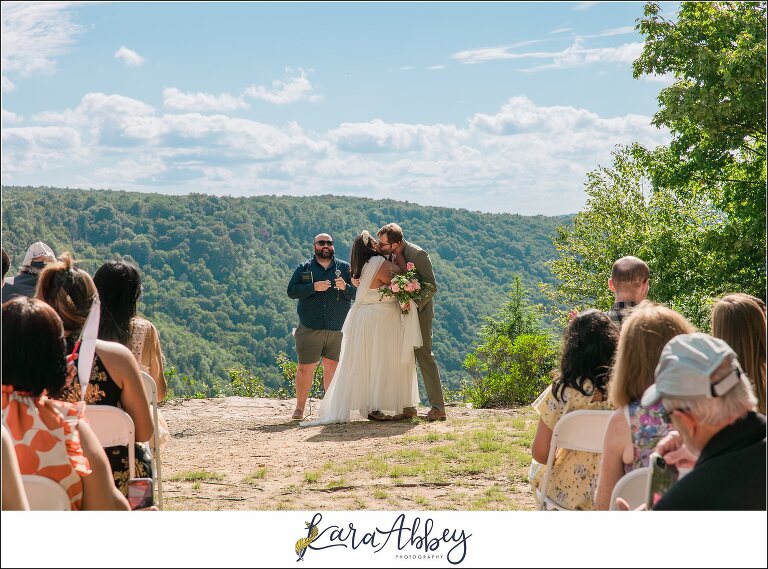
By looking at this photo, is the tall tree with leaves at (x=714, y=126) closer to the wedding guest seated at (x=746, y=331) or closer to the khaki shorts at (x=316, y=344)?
the khaki shorts at (x=316, y=344)

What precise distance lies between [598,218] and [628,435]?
30.8 m

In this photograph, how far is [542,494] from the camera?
11.5 feet

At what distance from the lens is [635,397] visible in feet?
9.37

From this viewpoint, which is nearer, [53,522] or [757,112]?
[53,522]

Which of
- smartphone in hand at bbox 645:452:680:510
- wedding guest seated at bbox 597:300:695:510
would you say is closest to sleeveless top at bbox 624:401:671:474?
wedding guest seated at bbox 597:300:695:510

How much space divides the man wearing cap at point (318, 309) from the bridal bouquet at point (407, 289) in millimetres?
654

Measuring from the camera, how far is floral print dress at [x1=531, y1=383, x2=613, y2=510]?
338 centimetres

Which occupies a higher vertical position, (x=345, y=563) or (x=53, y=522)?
(x=53, y=522)

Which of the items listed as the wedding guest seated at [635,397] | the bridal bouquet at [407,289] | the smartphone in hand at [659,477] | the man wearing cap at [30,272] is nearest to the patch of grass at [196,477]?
the man wearing cap at [30,272]

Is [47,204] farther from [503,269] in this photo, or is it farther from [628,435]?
[628,435]

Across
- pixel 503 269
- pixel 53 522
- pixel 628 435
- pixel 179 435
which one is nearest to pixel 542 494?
pixel 628 435

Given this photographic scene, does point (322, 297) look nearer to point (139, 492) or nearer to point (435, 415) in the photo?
point (435, 415)

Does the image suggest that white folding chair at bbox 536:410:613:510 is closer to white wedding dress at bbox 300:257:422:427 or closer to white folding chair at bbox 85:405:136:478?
white folding chair at bbox 85:405:136:478

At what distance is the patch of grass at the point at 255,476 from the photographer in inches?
241
